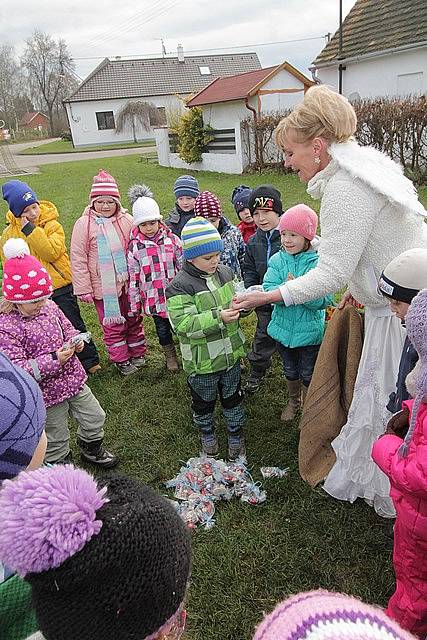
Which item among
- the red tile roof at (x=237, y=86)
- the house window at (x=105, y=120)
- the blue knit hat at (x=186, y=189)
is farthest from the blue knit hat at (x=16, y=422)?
the house window at (x=105, y=120)

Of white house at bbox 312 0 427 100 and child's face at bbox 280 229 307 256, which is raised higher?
white house at bbox 312 0 427 100

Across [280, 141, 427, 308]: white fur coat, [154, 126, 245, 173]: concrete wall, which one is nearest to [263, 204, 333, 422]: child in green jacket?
[280, 141, 427, 308]: white fur coat

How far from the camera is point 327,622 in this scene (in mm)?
831

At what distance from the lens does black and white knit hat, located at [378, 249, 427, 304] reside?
2.07 metres

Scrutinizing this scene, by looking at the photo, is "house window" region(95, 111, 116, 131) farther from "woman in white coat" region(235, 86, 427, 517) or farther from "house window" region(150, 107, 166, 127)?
"woman in white coat" region(235, 86, 427, 517)

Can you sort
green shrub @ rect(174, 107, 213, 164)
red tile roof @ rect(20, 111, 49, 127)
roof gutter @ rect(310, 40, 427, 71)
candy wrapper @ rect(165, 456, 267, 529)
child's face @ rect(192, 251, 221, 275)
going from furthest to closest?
red tile roof @ rect(20, 111, 49, 127) < green shrub @ rect(174, 107, 213, 164) < roof gutter @ rect(310, 40, 427, 71) < child's face @ rect(192, 251, 221, 275) < candy wrapper @ rect(165, 456, 267, 529)

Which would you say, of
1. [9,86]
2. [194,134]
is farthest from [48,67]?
[194,134]

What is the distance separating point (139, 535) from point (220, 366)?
2.36 meters

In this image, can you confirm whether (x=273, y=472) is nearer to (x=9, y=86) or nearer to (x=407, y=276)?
(x=407, y=276)

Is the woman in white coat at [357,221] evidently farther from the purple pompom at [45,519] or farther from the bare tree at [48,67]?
the bare tree at [48,67]

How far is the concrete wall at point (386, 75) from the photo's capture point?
559 inches

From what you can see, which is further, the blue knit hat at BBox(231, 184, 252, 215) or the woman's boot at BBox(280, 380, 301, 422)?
the blue knit hat at BBox(231, 184, 252, 215)

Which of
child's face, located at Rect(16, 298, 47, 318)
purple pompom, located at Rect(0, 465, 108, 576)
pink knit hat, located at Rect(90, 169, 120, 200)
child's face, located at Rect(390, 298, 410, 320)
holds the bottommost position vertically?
Answer: child's face, located at Rect(16, 298, 47, 318)

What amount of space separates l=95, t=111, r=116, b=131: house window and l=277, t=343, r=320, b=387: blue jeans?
42669 mm
